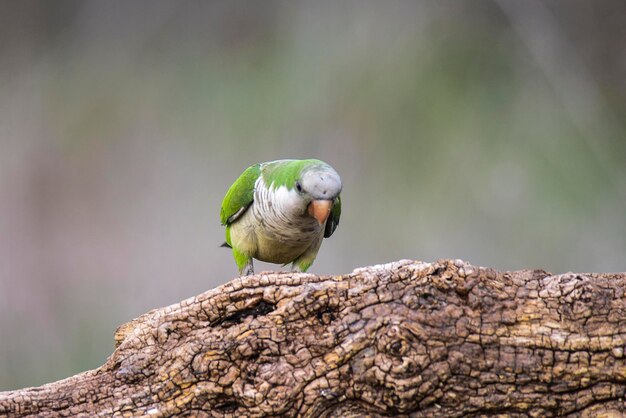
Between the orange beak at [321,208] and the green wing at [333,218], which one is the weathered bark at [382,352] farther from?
the green wing at [333,218]

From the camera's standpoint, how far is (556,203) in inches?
184

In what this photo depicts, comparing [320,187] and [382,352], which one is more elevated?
[320,187]

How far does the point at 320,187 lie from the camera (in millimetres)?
3070

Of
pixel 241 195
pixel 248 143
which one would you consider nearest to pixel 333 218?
pixel 241 195

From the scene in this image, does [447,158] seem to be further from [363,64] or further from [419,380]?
[419,380]

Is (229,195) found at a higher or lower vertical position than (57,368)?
higher

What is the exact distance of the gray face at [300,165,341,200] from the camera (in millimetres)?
3061

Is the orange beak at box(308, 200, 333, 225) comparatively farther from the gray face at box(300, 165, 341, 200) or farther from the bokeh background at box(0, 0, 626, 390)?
the bokeh background at box(0, 0, 626, 390)

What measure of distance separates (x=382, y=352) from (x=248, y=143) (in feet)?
11.1

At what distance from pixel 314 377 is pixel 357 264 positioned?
10.7ft

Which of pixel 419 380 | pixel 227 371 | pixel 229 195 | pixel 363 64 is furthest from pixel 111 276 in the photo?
pixel 419 380

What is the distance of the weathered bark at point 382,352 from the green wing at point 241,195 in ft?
5.47

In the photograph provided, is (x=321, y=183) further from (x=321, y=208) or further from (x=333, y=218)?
(x=333, y=218)

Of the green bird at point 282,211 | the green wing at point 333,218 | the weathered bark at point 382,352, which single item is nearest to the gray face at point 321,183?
the green bird at point 282,211
